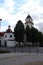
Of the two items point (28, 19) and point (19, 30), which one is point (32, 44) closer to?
point (19, 30)

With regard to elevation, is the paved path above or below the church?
below

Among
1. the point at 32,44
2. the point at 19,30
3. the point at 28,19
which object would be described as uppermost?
the point at 28,19

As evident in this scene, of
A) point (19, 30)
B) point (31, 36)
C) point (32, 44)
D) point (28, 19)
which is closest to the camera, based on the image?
point (19, 30)

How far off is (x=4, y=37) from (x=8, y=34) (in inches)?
92.6

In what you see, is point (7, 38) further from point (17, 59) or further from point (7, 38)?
point (17, 59)

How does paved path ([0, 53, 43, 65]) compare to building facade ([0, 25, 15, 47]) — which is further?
building facade ([0, 25, 15, 47])

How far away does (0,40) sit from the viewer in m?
88.4

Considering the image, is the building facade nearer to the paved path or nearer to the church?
the church

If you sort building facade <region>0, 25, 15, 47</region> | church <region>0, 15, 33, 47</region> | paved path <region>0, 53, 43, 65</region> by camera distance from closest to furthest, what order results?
paved path <region>0, 53, 43, 65</region>, church <region>0, 15, 33, 47</region>, building facade <region>0, 25, 15, 47</region>

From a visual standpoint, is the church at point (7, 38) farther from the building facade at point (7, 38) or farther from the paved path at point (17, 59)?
the paved path at point (17, 59)

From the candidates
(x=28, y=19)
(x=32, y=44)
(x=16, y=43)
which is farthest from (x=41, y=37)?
Answer: (x=28, y=19)

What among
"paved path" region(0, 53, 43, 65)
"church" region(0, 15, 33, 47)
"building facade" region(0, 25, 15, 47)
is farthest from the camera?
"building facade" region(0, 25, 15, 47)

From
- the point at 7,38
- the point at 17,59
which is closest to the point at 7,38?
the point at 7,38

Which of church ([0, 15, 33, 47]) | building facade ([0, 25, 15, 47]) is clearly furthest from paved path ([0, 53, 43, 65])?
building facade ([0, 25, 15, 47])
